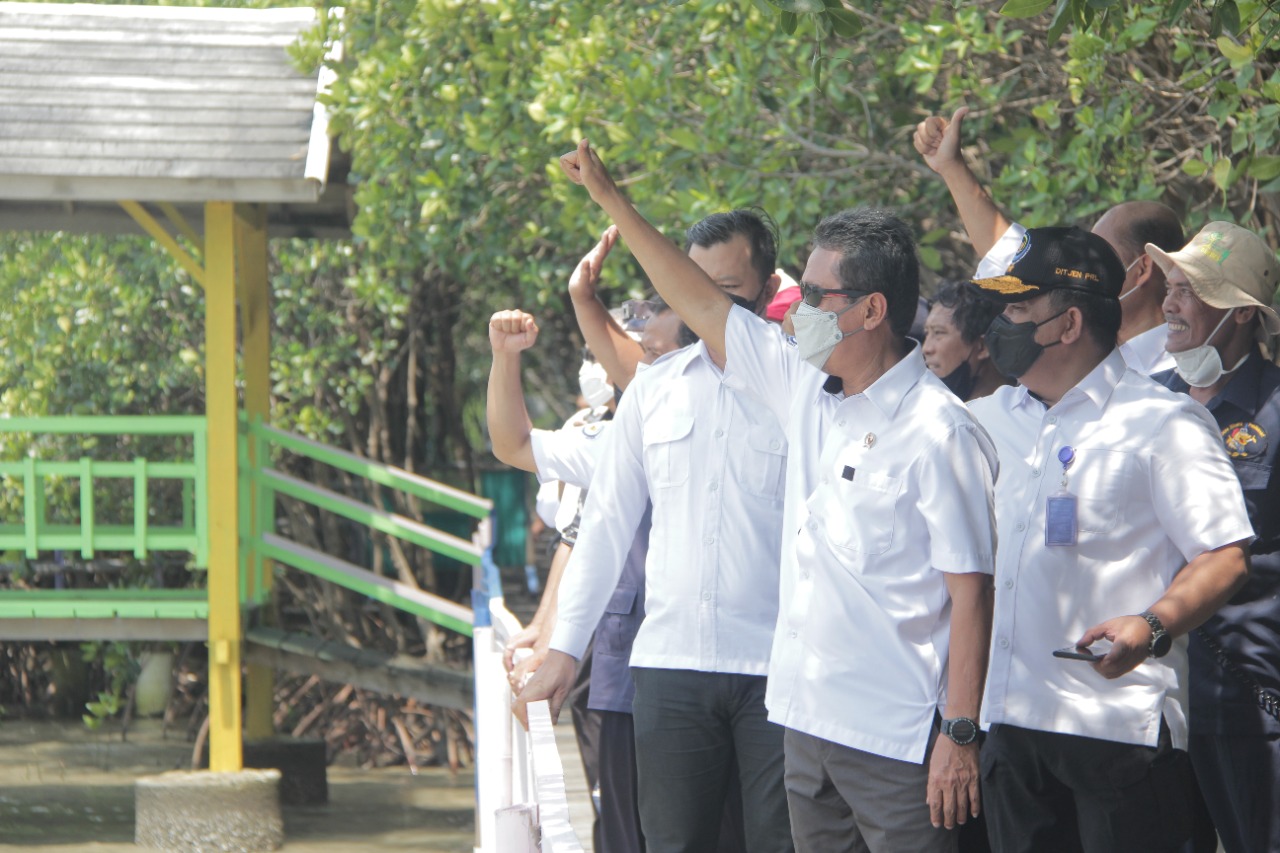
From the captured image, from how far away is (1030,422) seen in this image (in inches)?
142

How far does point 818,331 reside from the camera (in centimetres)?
332

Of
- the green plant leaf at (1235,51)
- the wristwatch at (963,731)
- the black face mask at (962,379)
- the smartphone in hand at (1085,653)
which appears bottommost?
the wristwatch at (963,731)

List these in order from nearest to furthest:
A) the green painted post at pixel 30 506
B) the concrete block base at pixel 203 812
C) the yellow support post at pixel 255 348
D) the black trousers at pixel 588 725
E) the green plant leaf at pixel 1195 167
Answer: the black trousers at pixel 588 725
the green plant leaf at pixel 1195 167
the green painted post at pixel 30 506
the concrete block base at pixel 203 812
the yellow support post at pixel 255 348

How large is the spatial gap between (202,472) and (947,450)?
6353 millimetres

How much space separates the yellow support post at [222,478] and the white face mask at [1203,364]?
6045mm

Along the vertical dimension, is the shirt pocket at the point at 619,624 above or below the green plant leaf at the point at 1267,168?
below

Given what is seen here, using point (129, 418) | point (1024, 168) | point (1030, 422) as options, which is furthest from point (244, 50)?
point (1030, 422)

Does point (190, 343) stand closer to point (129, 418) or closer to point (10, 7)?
point (10, 7)

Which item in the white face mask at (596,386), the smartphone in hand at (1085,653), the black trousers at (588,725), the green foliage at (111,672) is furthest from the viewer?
the green foliage at (111,672)

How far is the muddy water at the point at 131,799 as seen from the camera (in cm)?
972

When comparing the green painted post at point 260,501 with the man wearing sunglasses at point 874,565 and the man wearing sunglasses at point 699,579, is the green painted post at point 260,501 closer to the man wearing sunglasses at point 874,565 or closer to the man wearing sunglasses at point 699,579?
the man wearing sunglasses at point 699,579

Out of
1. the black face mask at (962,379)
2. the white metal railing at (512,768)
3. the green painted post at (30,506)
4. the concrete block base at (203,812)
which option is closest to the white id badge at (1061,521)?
the white metal railing at (512,768)

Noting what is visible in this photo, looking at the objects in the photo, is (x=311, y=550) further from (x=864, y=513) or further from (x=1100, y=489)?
(x=1100, y=489)

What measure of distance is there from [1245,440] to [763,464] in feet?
3.47
